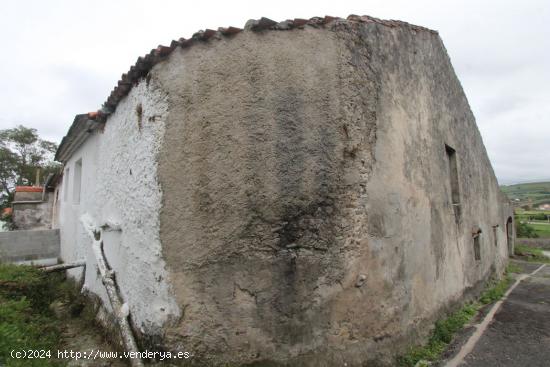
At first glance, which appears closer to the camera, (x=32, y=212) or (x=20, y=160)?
(x=32, y=212)

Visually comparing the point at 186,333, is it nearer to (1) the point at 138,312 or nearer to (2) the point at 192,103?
(1) the point at 138,312

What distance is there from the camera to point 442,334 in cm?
482

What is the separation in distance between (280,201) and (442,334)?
338 centimetres

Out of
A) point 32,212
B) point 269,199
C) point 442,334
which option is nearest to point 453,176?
point 442,334

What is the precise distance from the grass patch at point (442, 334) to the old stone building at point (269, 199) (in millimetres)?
186

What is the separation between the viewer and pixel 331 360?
3609 mm

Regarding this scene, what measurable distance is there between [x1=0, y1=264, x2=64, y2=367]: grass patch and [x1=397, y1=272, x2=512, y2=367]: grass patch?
4322 millimetres

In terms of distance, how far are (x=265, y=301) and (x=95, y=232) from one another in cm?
397

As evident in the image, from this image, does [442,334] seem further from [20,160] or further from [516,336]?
[20,160]

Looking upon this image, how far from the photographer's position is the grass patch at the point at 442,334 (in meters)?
4.16

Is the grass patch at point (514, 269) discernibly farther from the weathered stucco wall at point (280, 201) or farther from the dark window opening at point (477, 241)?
the weathered stucco wall at point (280, 201)

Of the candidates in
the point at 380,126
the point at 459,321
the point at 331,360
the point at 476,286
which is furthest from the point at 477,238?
the point at 331,360

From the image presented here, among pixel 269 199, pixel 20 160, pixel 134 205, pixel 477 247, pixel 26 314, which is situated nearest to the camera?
pixel 269 199

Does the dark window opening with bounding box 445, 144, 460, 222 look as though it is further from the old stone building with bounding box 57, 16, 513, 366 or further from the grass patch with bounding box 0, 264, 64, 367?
the grass patch with bounding box 0, 264, 64, 367
